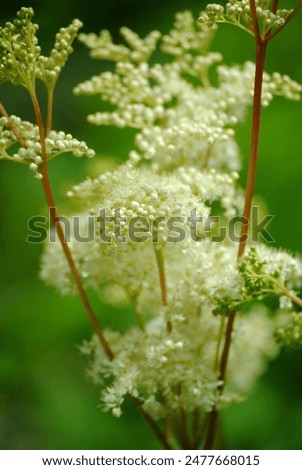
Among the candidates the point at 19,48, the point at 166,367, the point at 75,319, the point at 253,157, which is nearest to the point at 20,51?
the point at 19,48

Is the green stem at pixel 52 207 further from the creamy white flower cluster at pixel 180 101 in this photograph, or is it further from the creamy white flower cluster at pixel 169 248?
the creamy white flower cluster at pixel 180 101

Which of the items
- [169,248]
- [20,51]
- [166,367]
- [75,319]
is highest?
[75,319]

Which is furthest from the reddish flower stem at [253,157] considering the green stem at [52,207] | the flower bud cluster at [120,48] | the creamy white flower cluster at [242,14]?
the flower bud cluster at [120,48]

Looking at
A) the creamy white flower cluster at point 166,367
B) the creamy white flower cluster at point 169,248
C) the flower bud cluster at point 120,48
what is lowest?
the creamy white flower cluster at point 166,367

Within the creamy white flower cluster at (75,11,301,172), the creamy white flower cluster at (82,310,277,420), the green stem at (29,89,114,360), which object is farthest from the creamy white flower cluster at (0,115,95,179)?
the creamy white flower cluster at (82,310,277,420)

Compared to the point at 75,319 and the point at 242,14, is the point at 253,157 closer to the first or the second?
the point at 242,14

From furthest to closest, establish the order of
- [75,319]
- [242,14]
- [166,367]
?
[75,319] → [166,367] → [242,14]

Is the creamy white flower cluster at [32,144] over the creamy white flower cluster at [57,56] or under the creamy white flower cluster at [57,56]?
under
